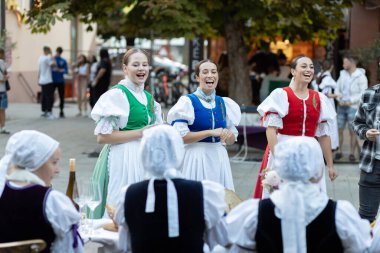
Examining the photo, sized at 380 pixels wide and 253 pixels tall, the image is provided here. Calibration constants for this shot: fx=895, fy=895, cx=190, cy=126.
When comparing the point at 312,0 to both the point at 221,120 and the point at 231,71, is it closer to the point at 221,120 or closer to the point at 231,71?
the point at 231,71

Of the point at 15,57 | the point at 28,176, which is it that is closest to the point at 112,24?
the point at 15,57

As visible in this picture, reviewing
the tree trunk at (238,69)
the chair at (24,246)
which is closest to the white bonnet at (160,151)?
the chair at (24,246)

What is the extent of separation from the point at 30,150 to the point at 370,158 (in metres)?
3.34

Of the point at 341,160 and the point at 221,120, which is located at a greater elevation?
the point at 221,120

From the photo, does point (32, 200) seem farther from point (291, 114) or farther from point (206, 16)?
point (206, 16)

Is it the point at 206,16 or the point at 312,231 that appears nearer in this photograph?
the point at 312,231

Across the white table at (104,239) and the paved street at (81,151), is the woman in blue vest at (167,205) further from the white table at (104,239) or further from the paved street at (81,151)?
the paved street at (81,151)

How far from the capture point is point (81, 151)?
15141mm

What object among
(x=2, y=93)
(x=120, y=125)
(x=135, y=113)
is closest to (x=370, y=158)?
(x=135, y=113)

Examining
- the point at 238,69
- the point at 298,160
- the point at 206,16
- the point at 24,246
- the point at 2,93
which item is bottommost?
the point at 2,93

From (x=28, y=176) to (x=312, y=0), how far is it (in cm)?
1080

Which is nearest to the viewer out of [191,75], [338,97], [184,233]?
[184,233]

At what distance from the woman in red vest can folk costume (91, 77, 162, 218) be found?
37.6 inches

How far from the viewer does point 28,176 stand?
177 inches
